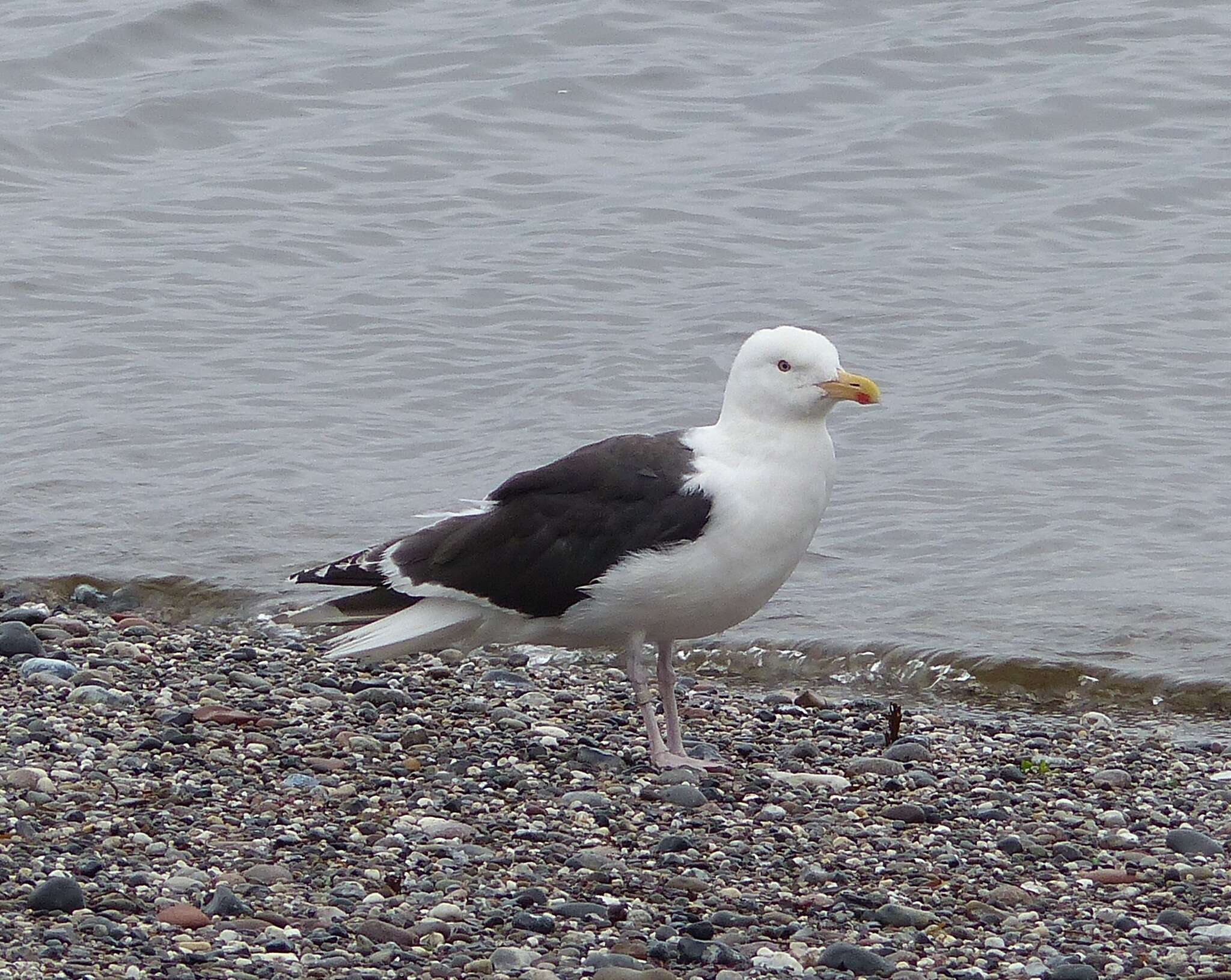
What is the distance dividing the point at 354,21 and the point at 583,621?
13420 millimetres

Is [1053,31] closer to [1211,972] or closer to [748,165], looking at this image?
[748,165]

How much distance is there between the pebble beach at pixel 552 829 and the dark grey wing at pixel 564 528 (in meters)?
0.54

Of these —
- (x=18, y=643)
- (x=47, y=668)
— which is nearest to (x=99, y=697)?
(x=47, y=668)

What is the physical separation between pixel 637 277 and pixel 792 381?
268 inches

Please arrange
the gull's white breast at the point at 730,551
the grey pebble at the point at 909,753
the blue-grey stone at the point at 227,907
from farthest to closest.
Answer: the grey pebble at the point at 909,753 → the gull's white breast at the point at 730,551 → the blue-grey stone at the point at 227,907

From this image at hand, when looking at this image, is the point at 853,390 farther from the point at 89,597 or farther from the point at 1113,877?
the point at 89,597

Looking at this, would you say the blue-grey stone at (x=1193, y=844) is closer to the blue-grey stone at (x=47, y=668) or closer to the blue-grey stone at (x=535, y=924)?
the blue-grey stone at (x=535, y=924)

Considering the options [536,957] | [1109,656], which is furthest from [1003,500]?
[536,957]

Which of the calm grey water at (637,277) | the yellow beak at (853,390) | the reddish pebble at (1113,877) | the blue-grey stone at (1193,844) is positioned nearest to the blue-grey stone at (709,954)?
the reddish pebble at (1113,877)

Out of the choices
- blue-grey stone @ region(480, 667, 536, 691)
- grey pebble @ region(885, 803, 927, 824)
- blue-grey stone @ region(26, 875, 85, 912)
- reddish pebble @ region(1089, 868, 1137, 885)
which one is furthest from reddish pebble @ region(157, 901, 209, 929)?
blue-grey stone @ region(480, 667, 536, 691)

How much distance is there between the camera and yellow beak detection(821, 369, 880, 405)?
6.57 metres

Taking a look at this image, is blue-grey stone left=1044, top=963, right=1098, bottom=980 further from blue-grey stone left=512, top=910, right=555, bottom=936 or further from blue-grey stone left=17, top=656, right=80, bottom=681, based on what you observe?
blue-grey stone left=17, top=656, right=80, bottom=681

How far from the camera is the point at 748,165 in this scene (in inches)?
594

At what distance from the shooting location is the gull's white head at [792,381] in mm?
6582
